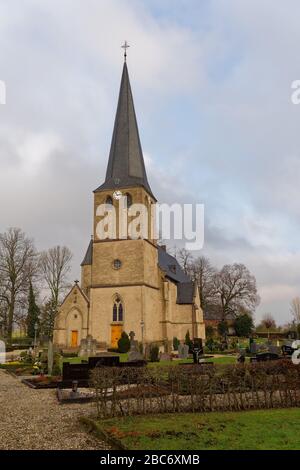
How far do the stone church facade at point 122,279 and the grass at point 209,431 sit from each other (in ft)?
82.5

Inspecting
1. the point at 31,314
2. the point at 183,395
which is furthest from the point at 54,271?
the point at 183,395

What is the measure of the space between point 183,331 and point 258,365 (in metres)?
32.5

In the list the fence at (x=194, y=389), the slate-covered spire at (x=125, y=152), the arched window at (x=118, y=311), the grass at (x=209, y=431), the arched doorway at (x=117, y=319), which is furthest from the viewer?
the slate-covered spire at (x=125, y=152)

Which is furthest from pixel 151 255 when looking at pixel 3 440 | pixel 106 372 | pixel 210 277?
pixel 3 440

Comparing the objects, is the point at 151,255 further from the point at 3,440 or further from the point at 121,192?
the point at 3,440

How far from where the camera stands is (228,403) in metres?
9.61

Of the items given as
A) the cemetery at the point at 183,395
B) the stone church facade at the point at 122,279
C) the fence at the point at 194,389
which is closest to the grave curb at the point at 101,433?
the cemetery at the point at 183,395

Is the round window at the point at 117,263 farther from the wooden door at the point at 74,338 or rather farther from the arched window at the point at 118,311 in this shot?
the wooden door at the point at 74,338

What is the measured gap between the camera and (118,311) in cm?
3522

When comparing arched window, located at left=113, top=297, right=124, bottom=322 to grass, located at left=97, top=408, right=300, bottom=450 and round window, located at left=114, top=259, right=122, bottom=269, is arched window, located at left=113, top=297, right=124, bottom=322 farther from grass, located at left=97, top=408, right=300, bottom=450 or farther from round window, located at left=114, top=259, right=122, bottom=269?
grass, located at left=97, top=408, right=300, bottom=450

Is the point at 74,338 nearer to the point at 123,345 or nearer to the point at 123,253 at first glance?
the point at 123,345

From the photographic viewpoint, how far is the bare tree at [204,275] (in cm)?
5903
